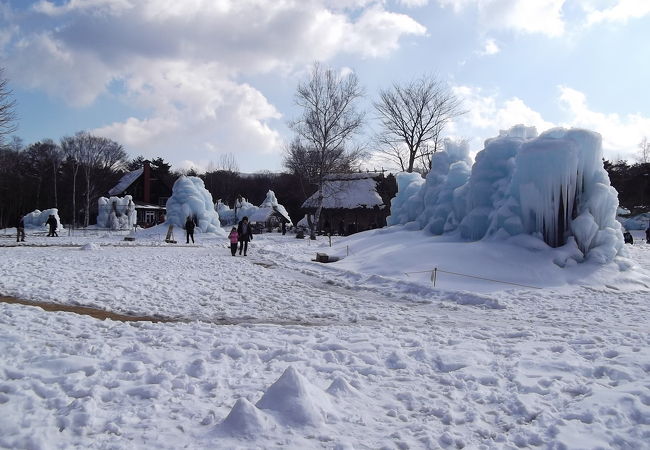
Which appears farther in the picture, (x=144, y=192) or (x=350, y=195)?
(x=144, y=192)

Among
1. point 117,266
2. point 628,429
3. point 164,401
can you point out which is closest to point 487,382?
point 628,429

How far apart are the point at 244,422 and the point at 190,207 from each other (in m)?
31.0

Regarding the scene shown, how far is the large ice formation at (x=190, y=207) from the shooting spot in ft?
108

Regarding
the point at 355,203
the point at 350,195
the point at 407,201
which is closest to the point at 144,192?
the point at 350,195

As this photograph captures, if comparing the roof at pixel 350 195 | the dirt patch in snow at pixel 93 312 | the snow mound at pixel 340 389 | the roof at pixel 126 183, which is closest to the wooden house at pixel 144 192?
the roof at pixel 126 183

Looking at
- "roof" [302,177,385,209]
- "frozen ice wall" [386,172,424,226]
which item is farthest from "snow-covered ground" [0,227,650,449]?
"roof" [302,177,385,209]

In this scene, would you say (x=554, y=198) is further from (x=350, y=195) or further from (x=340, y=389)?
(x=350, y=195)

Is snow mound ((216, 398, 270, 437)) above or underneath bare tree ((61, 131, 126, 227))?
underneath

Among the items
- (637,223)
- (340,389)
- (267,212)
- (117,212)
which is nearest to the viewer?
(340,389)

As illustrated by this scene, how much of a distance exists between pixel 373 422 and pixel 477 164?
16.0m

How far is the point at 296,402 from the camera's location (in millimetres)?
3934

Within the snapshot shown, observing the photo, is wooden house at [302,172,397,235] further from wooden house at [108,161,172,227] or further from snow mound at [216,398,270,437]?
snow mound at [216,398,270,437]

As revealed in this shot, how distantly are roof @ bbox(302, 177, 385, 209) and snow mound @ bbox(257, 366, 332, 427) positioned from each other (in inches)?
1572

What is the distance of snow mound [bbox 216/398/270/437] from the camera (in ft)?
11.7
